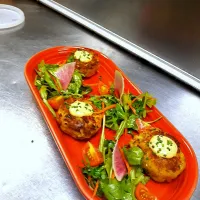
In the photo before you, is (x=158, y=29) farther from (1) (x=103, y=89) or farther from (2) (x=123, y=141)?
(2) (x=123, y=141)

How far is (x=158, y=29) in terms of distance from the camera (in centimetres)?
149

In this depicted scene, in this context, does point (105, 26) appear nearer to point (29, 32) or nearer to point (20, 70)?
point (29, 32)

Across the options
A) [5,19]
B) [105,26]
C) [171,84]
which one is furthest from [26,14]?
[171,84]

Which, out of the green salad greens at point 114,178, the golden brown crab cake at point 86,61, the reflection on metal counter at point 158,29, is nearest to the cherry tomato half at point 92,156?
the green salad greens at point 114,178

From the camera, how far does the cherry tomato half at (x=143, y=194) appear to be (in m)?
0.86

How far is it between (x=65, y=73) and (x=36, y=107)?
181 mm

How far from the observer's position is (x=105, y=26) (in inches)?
68.9

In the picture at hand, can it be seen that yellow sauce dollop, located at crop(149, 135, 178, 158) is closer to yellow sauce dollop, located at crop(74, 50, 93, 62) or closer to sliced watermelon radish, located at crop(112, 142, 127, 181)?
sliced watermelon radish, located at crop(112, 142, 127, 181)

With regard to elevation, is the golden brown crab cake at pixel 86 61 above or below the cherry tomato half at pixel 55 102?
above

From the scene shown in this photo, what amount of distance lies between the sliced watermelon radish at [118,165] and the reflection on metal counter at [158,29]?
0.67m

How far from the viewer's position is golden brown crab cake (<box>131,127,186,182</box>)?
0.91 m

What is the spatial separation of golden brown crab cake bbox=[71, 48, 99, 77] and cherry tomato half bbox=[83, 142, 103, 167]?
41cm

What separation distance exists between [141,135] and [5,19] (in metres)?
1.20

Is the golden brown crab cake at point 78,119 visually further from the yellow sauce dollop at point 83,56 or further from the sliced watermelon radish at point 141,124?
the yellow sauce dollop at point 83,56
